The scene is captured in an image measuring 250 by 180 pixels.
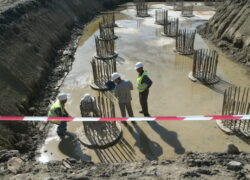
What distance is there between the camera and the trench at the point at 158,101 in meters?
6.66

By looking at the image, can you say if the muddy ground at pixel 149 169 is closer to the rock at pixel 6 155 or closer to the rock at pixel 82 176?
the rock at pixel 82 176

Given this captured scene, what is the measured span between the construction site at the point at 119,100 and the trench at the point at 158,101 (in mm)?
35

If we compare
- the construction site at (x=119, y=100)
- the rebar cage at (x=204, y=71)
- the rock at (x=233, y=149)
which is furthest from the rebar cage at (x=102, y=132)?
the rebar cage at (x=204, y=71)

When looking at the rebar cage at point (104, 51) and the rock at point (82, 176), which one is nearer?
the rock at point (82, 176)

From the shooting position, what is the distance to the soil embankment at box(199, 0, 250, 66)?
12.2m

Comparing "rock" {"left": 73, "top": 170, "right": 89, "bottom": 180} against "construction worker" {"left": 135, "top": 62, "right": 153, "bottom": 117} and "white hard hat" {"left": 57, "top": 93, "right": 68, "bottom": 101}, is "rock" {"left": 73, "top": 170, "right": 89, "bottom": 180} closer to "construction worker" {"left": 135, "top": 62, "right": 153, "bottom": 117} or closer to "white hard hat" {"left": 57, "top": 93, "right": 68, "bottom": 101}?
"white hard hat" {"left": 57, "top": 93, "right": 68, "bottom": 101}

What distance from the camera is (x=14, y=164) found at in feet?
16.9

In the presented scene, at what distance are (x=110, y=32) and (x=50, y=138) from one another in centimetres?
1021

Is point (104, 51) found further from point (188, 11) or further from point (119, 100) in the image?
point (188, 11)

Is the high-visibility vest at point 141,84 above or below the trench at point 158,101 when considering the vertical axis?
above

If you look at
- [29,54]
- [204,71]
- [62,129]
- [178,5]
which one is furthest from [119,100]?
[178,5]

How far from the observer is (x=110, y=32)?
15977 mm

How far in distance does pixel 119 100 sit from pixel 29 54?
5.91 meters

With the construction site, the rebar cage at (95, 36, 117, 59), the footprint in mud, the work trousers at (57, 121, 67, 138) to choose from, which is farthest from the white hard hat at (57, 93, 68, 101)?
the rebar cage at (95, 36, 117, 59)
